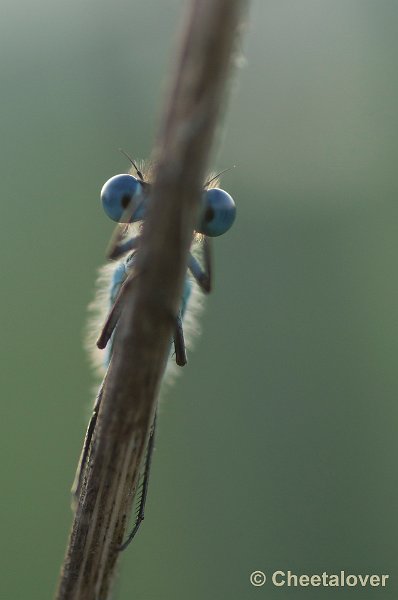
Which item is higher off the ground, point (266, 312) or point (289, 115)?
point (289, 115)

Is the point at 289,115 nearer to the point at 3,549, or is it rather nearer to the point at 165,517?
the point at 165,517

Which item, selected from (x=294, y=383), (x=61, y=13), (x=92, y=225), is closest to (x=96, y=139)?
(x=92, y=225)

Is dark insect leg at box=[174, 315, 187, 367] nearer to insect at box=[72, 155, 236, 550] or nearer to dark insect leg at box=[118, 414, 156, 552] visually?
insect at box=[72, 155, 236, 550]

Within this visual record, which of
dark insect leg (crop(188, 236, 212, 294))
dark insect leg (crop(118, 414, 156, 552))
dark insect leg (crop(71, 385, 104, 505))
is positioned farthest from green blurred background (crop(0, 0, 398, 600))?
dark insect leg (crop(188, 236, 212, 294))

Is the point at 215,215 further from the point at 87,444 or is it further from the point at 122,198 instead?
the point at 87,444

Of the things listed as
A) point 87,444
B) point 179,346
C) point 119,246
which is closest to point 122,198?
point 119,246

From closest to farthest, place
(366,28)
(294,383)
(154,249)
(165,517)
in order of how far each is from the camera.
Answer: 1. (154,249)
2. (165,517)
3. (294,383)
4. (366,28)
